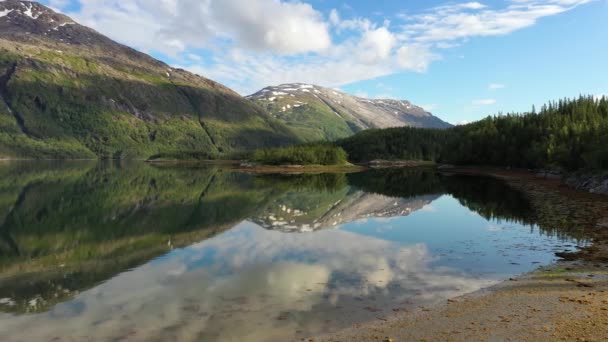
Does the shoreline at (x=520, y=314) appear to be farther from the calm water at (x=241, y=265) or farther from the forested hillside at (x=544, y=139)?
the forested hillside at (x=544, y=139)

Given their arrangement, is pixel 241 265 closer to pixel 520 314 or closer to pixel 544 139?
pixel 520 314

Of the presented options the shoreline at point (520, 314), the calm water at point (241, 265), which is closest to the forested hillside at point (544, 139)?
the calm water at point (241, 265)

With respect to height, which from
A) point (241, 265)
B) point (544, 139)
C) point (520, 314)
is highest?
point (544, 139)

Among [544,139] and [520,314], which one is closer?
[520,314]

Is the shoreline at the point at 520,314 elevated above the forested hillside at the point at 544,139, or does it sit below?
below

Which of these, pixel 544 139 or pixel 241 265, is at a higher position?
pixel 544 139

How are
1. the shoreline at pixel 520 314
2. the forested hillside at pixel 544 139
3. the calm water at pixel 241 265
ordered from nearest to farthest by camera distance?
the shoreline at pixel 520 314
the calm water at pixel 241 265
the forested hillside at pixel 544 139

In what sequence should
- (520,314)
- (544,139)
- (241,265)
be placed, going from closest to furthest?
(520,314), (241,265), (544,139)

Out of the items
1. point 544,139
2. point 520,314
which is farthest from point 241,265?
point 544,139

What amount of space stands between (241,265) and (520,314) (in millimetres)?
18581

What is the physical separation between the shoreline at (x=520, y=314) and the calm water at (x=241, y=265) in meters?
1.41

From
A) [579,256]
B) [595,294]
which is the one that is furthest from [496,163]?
[595,294]

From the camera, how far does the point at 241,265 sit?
30.1m

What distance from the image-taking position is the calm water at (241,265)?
19109 millimetres
